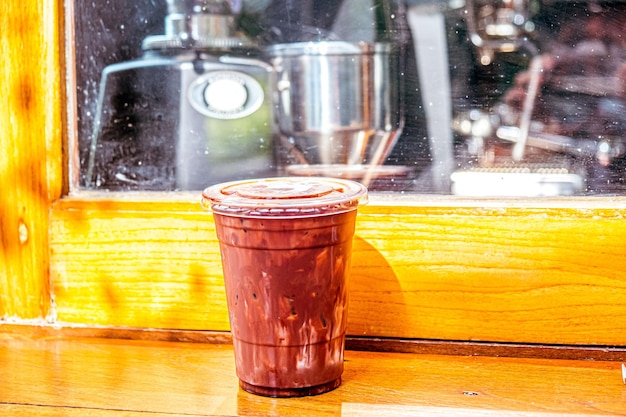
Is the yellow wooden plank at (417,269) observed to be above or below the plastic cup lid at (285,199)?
below

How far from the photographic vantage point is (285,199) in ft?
3.65

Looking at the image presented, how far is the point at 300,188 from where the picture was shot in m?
1.16

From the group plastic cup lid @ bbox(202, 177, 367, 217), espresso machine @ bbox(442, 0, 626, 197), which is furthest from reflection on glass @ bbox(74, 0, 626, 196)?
plastic cup lid @ bbox(202, 177, 367, 217)

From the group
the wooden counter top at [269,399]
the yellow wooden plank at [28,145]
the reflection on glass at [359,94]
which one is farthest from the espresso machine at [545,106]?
the yellow wooden plank at [28,145]

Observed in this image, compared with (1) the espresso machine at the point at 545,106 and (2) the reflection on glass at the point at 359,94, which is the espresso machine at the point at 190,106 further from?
(1) the espresso machine at the point at 545,106

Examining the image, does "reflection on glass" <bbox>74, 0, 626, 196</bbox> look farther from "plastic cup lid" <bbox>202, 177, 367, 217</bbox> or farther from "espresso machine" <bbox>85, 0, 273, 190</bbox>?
"plastic cup lid" <bbox>202, 177, 367, 217</bbox>

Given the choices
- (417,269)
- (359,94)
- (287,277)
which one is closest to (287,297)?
(287,277)

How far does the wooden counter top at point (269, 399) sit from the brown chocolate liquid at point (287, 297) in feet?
0.12

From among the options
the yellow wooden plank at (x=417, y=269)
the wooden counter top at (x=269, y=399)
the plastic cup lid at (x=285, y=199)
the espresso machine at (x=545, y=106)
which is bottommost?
the wooden counter top at (x=269, y=399)

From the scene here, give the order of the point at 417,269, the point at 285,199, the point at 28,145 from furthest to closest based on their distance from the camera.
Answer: the point at 28,145 → the point at 417,269 → the point at 285,199

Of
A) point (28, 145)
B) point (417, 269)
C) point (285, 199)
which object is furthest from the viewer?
point (28, 145)

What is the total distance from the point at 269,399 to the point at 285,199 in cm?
29

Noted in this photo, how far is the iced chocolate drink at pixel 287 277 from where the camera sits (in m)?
1.10

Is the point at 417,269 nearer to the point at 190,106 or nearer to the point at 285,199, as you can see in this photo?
the point at 285,199
